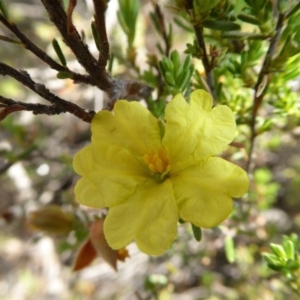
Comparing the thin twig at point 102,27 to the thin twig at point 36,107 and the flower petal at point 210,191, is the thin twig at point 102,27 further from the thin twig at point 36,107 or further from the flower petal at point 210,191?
the flower petal at point 210,191

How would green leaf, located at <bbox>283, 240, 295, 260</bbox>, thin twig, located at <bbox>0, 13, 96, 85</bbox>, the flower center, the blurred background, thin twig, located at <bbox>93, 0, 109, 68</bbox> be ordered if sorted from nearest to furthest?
thin twig, located at <bbox>93, 0, 109, 68</bbox>
thin twig, located at <bbox>0, 13, 96, 85</bbox>
the flower center
green leaf, located at <bbox>283, 240, 295, 260</bbox>
the blurred background

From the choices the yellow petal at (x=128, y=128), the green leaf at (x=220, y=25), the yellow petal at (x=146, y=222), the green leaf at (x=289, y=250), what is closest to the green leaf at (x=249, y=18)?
the green leaf at (x=220, y=25)

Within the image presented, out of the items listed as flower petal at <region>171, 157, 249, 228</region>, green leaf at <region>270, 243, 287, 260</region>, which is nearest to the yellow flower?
flower petal at <region>171, 157, 249, 228</region>

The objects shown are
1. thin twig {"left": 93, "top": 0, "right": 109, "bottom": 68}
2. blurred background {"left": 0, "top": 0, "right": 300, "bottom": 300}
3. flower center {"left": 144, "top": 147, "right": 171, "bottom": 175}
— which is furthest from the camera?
blurred background {"left": 0, "top": 0, "right": 300, "bottom": 300}

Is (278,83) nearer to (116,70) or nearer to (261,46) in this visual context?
(261,46)

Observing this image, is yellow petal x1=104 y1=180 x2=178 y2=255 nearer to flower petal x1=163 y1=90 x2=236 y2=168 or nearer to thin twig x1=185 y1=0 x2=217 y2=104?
flower petal x1=163 y1=90 x2=236 y2=168

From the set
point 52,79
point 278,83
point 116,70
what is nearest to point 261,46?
point 278,83

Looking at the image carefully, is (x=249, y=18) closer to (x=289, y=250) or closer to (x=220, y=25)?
(x=220, y=25)
